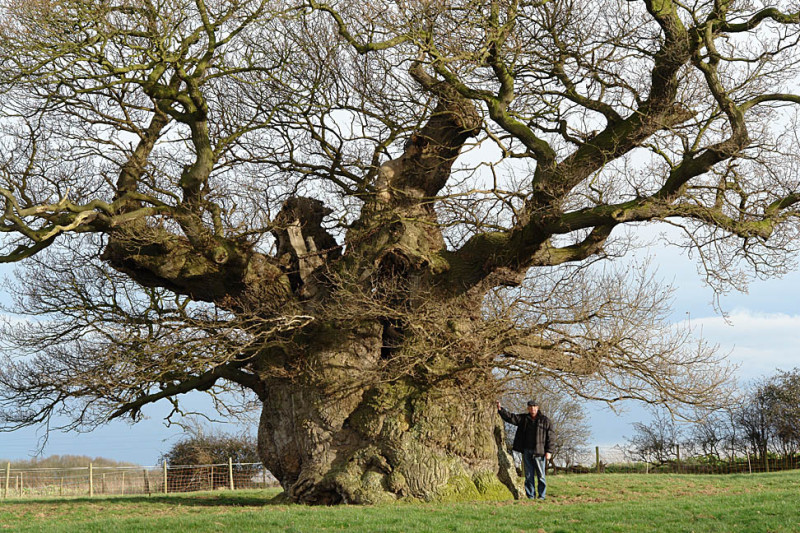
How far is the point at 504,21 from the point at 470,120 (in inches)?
93.5

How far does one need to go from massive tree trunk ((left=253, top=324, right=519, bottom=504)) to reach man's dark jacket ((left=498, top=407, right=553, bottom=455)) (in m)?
0.60

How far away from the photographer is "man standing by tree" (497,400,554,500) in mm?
13164

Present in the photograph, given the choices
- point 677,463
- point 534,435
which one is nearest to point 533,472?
point 534,435

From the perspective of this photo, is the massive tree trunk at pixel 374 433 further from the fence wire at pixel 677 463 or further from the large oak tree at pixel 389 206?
the fence wire at pixel 677 463

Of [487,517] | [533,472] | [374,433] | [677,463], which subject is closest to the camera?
[487,517]

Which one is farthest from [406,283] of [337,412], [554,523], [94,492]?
[94,492]

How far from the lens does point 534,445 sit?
43.1 feet

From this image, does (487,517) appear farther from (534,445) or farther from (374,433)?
(374,433)

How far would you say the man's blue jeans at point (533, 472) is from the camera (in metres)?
13.2

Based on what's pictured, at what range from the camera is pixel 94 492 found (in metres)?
24.8

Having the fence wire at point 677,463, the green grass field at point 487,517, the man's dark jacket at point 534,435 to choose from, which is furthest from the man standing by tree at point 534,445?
the fence wire at point 677,463

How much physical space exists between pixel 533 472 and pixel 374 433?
2996mm

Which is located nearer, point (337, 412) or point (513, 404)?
point (337, 412)

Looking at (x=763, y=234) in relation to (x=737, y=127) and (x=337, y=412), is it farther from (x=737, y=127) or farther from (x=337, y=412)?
(x=337, y=412)
